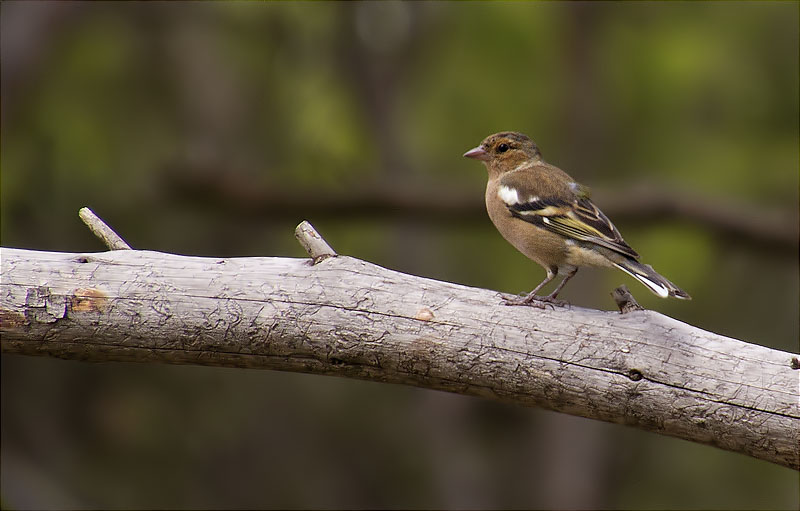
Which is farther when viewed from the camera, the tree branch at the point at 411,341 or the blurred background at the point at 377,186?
the blurred background at the point at 377,186

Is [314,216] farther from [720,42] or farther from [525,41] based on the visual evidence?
[720,42]

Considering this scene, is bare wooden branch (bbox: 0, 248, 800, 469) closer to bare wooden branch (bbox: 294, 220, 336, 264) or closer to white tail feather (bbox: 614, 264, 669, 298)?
bare wooden branch (bbox: 294, 220, 336, 264)

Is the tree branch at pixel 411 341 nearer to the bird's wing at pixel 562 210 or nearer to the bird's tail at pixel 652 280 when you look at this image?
the bird's tail at pixel 652 280

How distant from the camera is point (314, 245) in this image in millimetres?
4266

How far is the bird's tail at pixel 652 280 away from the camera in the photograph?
4375 mm

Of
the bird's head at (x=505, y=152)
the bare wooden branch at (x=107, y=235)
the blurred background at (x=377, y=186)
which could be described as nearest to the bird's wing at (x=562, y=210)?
the bird's head at (x=505, y=152)

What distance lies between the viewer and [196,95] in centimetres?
1184

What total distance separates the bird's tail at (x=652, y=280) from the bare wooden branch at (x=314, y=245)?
5.24 ft

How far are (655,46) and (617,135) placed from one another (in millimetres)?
1902

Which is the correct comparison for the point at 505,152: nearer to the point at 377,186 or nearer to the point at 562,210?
the point at 562,210

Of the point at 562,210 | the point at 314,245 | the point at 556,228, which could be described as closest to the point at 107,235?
the point at 314,245

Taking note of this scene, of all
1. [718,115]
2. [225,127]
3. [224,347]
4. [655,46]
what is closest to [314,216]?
[225,127]

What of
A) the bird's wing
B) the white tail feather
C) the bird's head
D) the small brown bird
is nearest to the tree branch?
the white tail feather

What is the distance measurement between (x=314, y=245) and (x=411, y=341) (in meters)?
0.70
